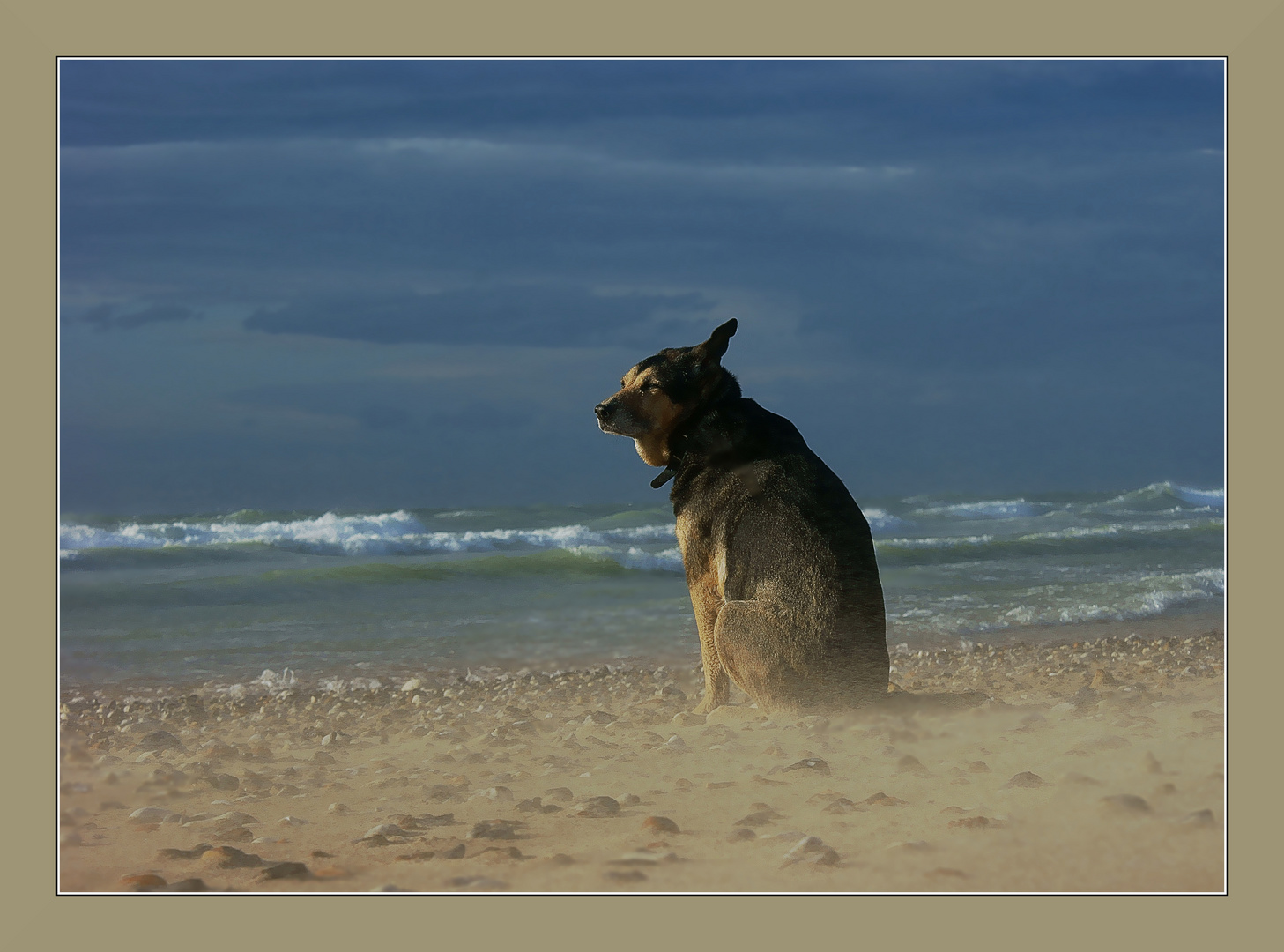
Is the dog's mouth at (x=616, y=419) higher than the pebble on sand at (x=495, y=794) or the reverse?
higher

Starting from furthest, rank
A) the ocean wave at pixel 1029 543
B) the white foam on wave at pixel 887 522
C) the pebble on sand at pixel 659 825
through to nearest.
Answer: the white foam on wave at pixel 887 522
the ocean wave at pixel 1029 543
the pebble on sand at pixel 659 825

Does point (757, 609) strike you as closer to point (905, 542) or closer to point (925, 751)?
point (925, 751)

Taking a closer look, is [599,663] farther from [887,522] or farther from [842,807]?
[887,522]

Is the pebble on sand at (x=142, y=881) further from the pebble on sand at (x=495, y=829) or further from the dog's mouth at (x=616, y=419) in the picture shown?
the dog's mouth at (x=616, y=419)

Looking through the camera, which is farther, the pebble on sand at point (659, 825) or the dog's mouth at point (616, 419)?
the dog's mouth at point (616, 419)

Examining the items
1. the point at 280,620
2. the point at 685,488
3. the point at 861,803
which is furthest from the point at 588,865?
the point at 280,620

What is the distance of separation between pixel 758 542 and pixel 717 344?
112 centimetres

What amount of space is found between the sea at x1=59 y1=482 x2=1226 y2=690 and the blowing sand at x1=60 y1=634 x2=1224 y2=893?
78.9 inches

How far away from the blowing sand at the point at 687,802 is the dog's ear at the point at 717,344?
192 centimetres

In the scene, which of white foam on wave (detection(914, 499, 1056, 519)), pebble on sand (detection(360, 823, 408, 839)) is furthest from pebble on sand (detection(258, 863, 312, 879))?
white foam on wave (detection(914, 499, 1056, 519))

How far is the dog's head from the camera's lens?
19.2ft

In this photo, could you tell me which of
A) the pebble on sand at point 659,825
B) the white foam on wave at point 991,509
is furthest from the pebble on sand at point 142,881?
the white foam on wave at point 991,509

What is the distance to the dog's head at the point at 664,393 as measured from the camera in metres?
5.87

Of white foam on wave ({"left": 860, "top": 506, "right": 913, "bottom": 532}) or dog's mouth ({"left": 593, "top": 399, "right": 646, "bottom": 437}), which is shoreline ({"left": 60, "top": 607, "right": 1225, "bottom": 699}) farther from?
white foam on wave ({"left": 860, "top": 506, "right": 913, "bottom": 532})
